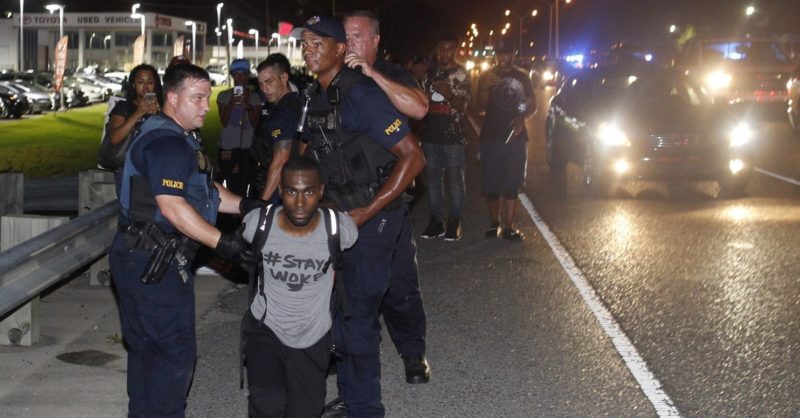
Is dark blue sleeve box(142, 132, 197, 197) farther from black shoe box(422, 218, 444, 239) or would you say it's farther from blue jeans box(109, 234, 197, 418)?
black shoe box(422, 218, 444, 239)

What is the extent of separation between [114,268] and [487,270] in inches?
213

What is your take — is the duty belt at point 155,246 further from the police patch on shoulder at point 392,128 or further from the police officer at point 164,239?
the police patch on shoulder at point 392,128

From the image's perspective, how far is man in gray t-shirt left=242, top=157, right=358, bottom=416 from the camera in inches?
203

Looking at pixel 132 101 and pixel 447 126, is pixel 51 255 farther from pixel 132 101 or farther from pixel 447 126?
pixel 447 126

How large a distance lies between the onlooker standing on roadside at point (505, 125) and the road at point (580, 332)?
0.60 m

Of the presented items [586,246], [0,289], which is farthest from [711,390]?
[586,246]

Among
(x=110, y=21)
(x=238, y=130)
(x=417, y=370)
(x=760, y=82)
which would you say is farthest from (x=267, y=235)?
(x=110, y=21)

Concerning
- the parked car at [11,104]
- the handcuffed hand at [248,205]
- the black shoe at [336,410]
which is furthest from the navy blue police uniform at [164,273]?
the parked car at [11,104]

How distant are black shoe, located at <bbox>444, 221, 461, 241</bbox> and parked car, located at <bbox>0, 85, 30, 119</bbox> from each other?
113ft

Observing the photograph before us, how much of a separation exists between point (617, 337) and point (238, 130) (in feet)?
19.9

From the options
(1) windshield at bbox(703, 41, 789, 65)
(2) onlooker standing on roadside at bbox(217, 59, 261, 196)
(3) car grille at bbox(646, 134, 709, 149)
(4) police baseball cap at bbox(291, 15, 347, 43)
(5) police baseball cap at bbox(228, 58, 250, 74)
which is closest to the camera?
(4) police baseball cap at bbox(291, 15, 347, 43)

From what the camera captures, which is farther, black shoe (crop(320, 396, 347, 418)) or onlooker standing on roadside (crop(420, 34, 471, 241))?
onlooker standing on roadside (crop(420, 34, 471, 241))

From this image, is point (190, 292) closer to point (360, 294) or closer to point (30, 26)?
point (360, 294)

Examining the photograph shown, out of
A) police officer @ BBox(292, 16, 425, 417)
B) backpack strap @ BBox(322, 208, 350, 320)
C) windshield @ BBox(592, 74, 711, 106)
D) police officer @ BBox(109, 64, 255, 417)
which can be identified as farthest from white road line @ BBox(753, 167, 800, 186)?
police officer @ BBox(109, 64, 255, 417)
